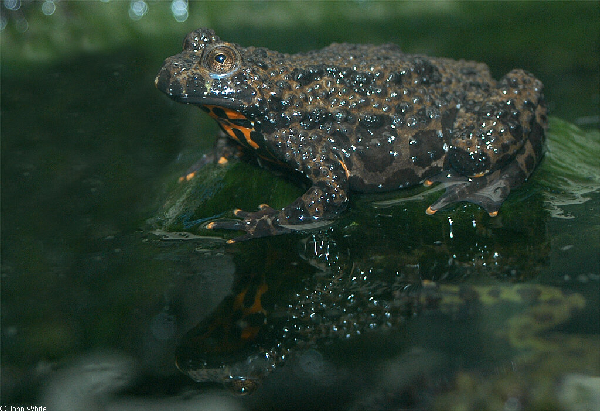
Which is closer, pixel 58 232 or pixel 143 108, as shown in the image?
pixel 58 232

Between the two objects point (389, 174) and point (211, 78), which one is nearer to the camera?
point (211, 78)

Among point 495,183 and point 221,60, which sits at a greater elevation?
point 221,60

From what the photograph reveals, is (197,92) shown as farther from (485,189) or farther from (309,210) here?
(485,189)


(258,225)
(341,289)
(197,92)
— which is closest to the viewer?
(341,289)

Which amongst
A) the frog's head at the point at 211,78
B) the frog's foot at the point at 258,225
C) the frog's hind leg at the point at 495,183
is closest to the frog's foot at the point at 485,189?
the frog's hind leg at the point at 495,183

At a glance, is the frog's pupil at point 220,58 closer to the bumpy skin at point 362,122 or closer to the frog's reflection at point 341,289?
the bumpy skin at point 362,122

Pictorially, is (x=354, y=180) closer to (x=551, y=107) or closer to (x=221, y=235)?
(x=221, y=235)

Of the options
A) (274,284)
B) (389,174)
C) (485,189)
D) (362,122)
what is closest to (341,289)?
Result: (274,284)

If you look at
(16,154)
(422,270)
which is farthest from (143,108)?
(422,270)

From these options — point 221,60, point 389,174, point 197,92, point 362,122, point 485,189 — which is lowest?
point 485,189
